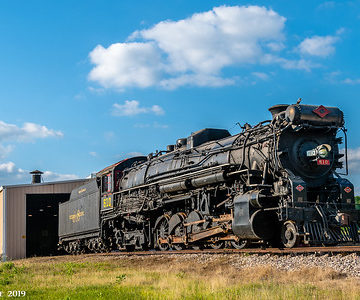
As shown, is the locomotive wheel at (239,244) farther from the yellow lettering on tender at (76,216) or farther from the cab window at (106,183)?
the yellow lettering on tender at (76,216)

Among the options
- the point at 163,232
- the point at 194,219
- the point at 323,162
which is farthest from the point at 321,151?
the point at 163,232

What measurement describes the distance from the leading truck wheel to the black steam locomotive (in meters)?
0.03

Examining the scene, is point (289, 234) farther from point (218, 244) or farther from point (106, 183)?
point (106, 183)

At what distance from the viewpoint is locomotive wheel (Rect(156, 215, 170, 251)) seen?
1855 centimetres

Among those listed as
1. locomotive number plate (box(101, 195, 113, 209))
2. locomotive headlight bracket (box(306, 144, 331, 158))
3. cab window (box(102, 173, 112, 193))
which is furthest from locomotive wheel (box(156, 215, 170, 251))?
locomotive headlight bracket (box(306, 144, 331, 158))

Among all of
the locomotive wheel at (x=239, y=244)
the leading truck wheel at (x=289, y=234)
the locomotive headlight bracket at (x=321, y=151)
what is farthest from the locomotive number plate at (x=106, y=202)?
the locomotive headlight bracket at (x=321, y=151)

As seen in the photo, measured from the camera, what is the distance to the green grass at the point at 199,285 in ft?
25.4

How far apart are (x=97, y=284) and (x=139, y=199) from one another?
32.2ft

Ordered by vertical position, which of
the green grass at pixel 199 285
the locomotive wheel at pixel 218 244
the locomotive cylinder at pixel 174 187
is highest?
the locomotive cylinder at pixel 174 187

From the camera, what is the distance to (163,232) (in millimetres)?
18703

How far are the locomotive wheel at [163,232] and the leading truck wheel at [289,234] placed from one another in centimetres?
649

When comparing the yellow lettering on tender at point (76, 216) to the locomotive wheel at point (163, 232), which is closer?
the locomotive wheel at point (163, 232)

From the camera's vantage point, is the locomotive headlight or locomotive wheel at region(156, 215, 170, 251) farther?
locomotive wheel at region(156, 215, 170, 251)

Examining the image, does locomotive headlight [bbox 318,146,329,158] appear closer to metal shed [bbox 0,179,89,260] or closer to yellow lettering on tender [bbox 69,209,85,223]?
yellow lettering on tender [bbox 69,209,85,223]
